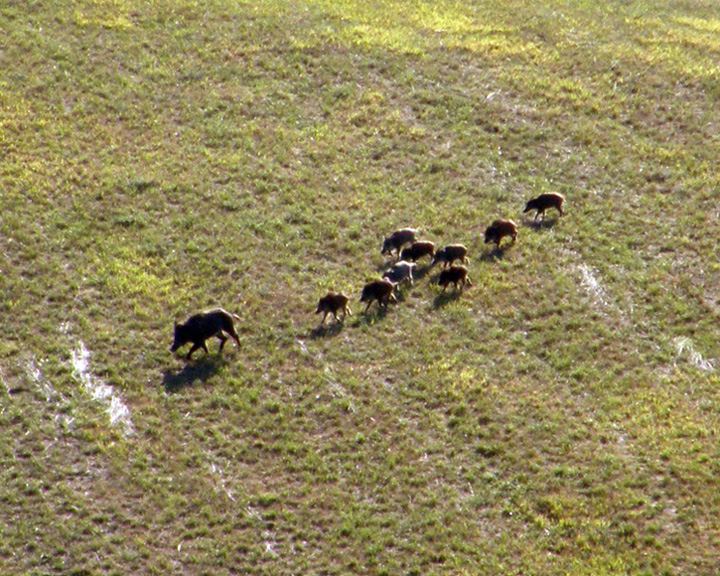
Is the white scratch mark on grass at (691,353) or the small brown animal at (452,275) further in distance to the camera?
the small brown animal at (452,275)

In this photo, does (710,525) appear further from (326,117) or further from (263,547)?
(326,117)

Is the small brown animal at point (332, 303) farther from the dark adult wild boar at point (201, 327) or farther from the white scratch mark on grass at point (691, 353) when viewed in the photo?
the white scratch mark on grass at point (691, 353)

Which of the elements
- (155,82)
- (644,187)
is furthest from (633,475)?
(155,82)

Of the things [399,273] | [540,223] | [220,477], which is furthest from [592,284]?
[220,477]

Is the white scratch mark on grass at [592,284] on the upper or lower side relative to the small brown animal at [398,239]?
lower

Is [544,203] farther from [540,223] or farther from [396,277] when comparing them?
[396,277]

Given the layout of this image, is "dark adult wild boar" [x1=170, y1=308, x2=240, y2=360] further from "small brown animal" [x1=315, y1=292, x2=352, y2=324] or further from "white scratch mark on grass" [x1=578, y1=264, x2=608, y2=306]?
"white scratch mark on grass" [x1=578, y1=264, x2=608, y2=306]

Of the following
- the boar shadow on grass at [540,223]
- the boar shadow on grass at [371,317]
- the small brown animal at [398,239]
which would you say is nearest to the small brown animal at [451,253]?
the small brown animal at [398,239]
